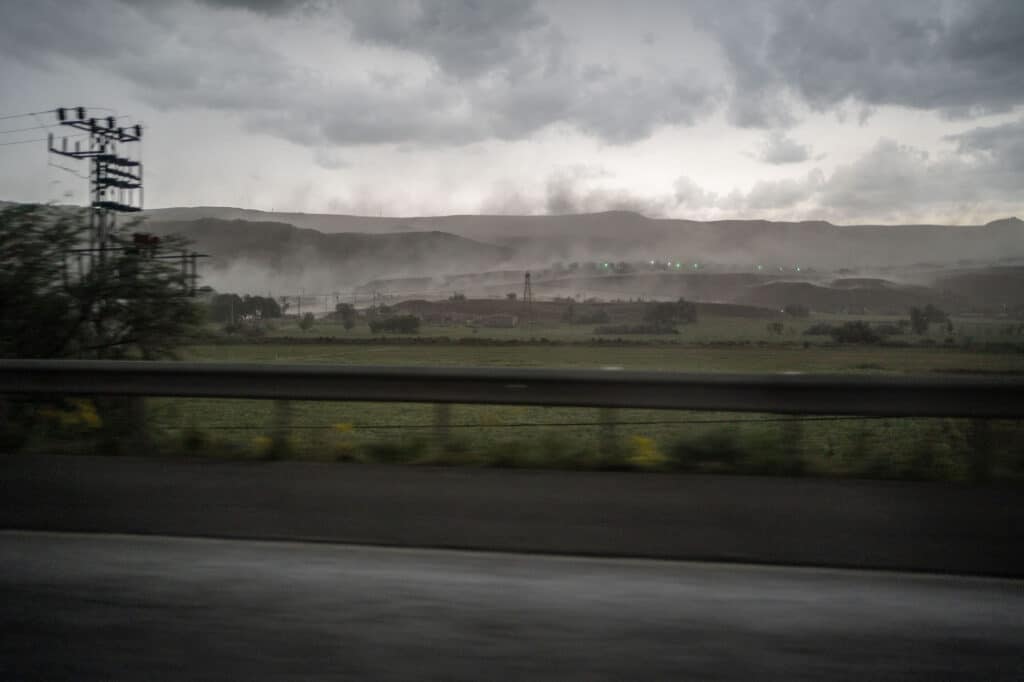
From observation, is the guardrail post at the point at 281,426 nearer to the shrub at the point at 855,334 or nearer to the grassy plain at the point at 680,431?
the grassy plain at the point at 680,431

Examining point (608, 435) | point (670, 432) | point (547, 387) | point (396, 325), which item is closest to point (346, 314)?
point (396, 325)

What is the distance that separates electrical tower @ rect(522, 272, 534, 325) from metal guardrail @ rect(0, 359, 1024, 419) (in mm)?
4792

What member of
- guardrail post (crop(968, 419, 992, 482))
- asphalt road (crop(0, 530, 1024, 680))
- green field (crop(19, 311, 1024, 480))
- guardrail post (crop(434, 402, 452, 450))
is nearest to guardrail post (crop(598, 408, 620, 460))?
green field (crop(19, 311, 1024, 480))

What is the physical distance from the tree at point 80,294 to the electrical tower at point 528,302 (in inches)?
189

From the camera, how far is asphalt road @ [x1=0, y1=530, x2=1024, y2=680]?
3104mm

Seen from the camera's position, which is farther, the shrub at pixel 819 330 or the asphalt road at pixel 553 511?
the shrub at pixel 819 330

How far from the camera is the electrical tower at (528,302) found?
11.3 metres

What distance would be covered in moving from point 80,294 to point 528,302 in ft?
20.5

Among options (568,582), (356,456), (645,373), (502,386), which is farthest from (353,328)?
(568,582)

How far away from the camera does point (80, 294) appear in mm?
10375

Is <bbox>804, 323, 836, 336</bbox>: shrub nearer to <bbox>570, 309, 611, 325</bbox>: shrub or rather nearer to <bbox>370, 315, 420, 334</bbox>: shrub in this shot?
<bbox>570, 309, 611, 325</bbox>: shrub

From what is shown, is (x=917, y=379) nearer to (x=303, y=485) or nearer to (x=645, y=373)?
(x=645, y=373)

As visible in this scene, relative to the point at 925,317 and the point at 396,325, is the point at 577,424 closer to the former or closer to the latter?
Result: the point at 925,317

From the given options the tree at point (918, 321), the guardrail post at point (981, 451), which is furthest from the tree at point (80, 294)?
the guardrail post at point (981, 451)
